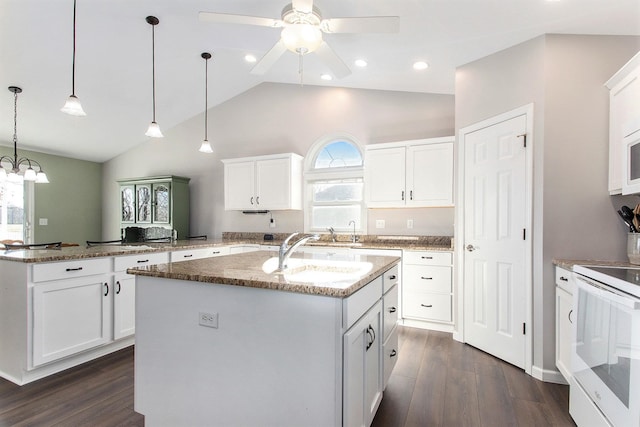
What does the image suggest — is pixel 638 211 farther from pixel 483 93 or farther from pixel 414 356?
pixel 414 356

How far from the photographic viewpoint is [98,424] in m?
1.80

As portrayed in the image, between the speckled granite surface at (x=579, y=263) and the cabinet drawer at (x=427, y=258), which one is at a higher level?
the speckled granite surface at (x=579, y=263)

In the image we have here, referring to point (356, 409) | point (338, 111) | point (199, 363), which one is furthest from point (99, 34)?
point (356, 409)

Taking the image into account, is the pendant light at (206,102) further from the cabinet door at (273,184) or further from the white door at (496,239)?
the white door at (496,239)

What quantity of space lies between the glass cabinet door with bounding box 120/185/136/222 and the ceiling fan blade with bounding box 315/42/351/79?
4524 mm

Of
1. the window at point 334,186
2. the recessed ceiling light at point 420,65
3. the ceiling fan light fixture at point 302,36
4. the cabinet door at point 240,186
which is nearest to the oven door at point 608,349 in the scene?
the ceiling fan light fixture at point 302,36

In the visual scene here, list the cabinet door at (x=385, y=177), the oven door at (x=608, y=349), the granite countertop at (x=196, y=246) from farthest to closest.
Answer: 1. the cabinet door at (x=385, y=177)
2. the granite countertop at (x=196, y=246)
3. the oven door at (x=608, y=349)

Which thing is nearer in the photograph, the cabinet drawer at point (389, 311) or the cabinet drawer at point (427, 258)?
the cabinet drawer at point (389, 311)

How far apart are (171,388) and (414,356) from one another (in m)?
1.96

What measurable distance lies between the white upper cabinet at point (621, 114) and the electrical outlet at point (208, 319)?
259 centimetres

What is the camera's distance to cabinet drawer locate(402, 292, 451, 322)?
3.29 m

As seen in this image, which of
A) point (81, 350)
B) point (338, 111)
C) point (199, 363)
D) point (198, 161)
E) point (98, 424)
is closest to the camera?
point (199, 363)

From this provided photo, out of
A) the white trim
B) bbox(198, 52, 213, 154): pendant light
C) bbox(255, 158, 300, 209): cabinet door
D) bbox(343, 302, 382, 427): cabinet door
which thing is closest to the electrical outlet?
bbox(343, 302, 382, 427): cabinet door

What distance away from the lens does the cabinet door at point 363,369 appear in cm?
131
